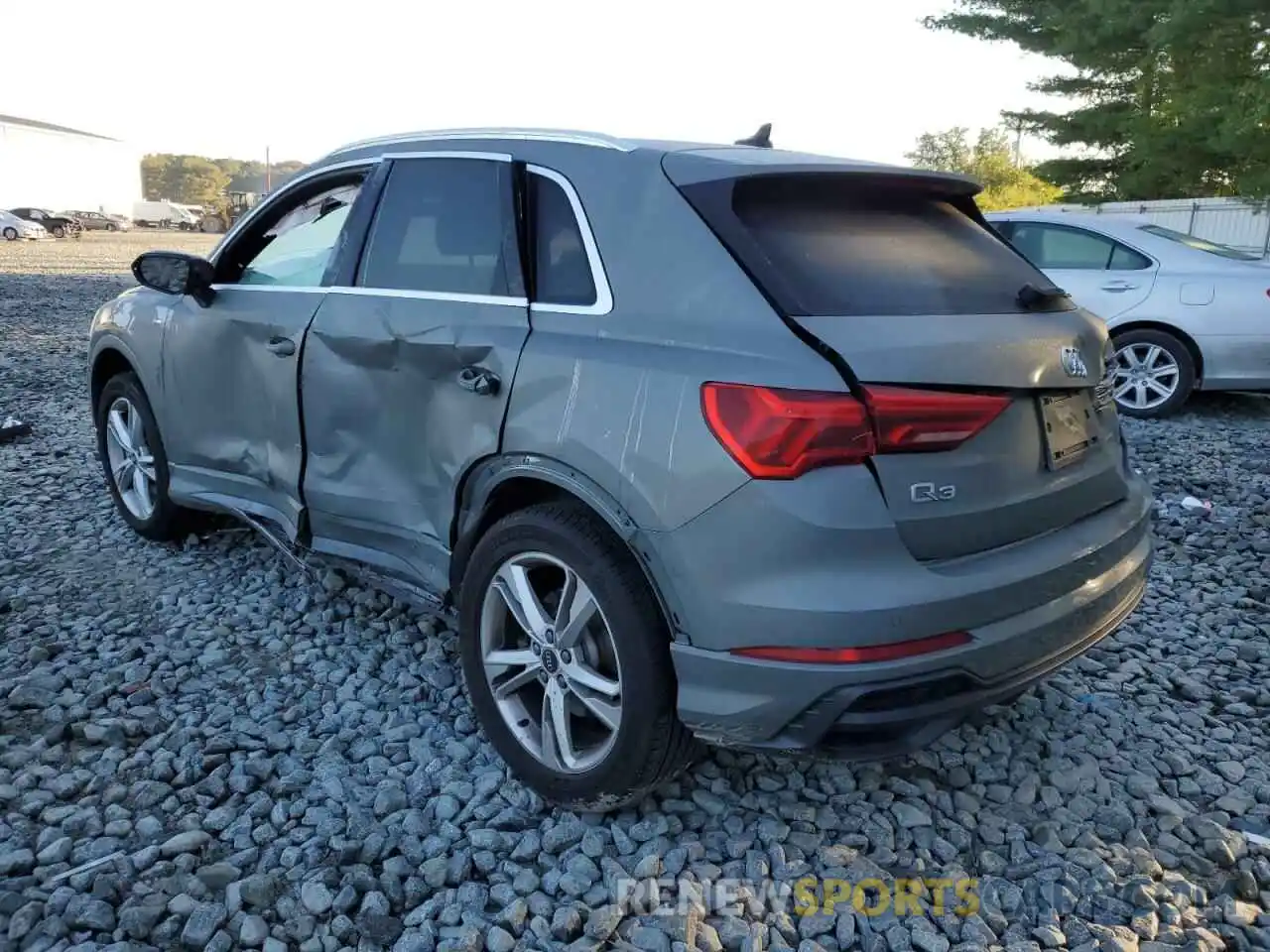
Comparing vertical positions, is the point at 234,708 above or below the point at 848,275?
below

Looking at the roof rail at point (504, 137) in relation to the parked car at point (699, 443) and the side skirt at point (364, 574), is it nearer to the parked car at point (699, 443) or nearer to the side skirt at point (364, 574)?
the parked car at point (699, 443)

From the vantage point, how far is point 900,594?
2164 mm

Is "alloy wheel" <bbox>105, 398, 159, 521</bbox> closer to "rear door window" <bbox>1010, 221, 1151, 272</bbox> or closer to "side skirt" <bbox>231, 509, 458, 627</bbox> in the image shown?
"side skirt" <bbox>231, 509, 458, 627</bbox>

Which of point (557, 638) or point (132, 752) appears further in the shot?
point (132, 752)

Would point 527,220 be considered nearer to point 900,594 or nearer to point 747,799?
point 900,594

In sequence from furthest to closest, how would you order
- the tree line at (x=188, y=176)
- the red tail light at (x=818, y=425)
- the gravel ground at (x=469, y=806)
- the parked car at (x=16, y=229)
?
1. the tree line at (x=188, y=176)
2. the parked car at (x=16, y=229)
3. the gravel ground at (x=469, y=806)
4. the red tail light at (x=818, y=425)

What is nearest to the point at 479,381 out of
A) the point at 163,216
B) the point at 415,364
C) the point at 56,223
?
the point at 415,364

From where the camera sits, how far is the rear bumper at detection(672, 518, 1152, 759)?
7.14 ft

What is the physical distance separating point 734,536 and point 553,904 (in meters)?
1.01

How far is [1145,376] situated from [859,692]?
6747 mm

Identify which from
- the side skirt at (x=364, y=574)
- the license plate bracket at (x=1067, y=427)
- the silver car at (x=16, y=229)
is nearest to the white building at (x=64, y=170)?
the silver car at (x=16, y=229)

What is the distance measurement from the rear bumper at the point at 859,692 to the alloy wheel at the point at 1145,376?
6.15 m

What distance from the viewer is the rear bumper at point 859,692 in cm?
218

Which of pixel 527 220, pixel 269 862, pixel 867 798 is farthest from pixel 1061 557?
pixel 269 862
